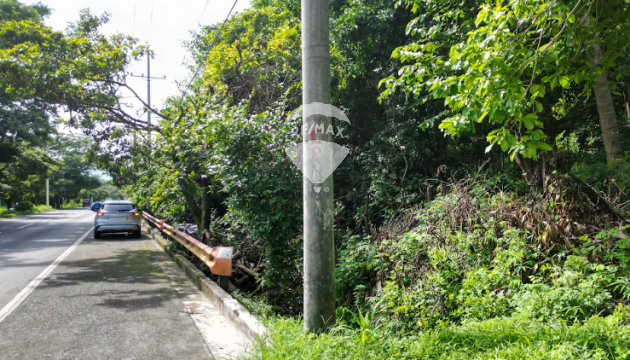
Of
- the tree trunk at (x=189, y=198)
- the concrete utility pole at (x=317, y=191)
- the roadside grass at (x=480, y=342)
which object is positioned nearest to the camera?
the roadside grass at (x=480, y=342)

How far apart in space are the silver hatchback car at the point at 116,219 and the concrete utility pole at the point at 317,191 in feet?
49.6

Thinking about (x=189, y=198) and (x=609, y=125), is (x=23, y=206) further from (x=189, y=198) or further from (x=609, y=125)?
(x=609, y=125)

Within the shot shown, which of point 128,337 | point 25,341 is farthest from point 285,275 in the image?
point 25,341

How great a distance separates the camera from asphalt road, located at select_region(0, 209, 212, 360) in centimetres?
504

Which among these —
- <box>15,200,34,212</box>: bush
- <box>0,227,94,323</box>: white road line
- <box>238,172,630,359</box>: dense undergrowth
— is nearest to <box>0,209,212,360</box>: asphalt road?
<box>0,227,94,323</box>: white road line

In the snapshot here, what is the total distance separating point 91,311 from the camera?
6.59 m

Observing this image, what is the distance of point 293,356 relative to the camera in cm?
397

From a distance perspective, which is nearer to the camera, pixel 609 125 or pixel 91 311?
pixel 91 311

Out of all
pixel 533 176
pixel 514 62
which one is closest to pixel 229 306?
pixel 514 62

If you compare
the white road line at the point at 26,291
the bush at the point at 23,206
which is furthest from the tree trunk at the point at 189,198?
the bush at the point at 23,206

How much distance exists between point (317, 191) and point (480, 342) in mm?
2053

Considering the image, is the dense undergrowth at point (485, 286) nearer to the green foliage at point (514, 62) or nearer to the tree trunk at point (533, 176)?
the tree trunk at point (533, 176)

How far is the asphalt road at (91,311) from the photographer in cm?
504

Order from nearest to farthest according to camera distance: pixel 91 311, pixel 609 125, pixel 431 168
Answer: pixel 91 311, pixel 609 125, pixel 431 168
